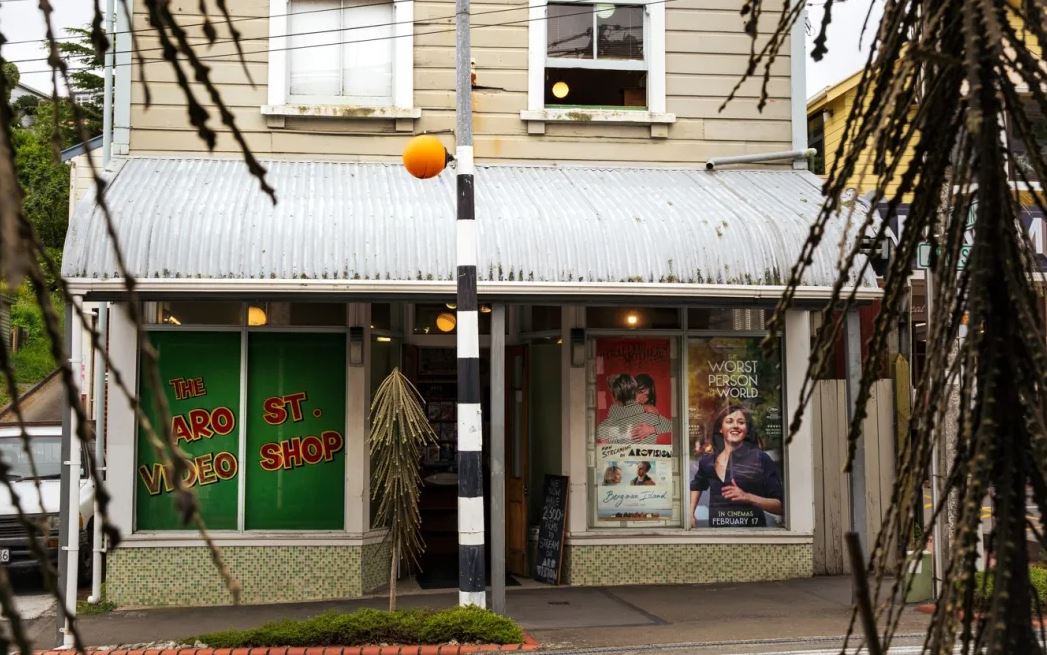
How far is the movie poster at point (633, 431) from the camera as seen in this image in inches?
509

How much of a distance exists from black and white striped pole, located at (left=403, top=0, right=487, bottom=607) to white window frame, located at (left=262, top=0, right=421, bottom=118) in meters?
3.08

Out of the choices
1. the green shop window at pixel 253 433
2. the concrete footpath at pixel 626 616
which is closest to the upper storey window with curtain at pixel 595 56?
the green shop window at pixel 253 433

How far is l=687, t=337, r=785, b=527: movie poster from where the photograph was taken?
13.0m

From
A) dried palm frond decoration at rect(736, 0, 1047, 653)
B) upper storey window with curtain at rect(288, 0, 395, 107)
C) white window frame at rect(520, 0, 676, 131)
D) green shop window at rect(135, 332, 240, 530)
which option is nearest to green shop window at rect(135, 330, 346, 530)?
green shop window at rect(135, 332, 240, 530)

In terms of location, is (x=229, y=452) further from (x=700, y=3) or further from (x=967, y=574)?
(x=967, y=574)

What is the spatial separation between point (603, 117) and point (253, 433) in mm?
5403

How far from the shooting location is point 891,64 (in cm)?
201

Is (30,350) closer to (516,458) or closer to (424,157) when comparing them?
(516,458)

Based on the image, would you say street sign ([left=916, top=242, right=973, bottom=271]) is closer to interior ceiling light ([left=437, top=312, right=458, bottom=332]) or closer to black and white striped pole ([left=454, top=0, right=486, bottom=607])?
black and white striped pole ([left=454, top=0, right=486, bottom=607])

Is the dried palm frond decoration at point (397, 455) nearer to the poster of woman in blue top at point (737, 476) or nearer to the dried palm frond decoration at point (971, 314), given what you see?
the poster of woman in blue top at point (737, 476)

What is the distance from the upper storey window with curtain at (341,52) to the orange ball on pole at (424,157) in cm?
375

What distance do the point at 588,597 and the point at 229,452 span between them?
4.11 meters

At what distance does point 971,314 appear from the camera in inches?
71.9

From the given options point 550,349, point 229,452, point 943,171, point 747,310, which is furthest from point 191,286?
point 943,171
